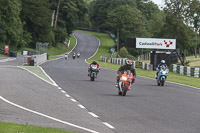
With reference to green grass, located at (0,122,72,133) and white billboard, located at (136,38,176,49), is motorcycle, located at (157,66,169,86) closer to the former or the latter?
green grass, located at (0,122,72,133)

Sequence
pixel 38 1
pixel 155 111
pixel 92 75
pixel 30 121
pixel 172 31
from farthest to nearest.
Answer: pixel 38 1 < pixel 172 31 < pixel 92 75 < pixel 155 111 < pixel 30 121

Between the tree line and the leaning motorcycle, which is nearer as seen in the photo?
the leaning motorcycle

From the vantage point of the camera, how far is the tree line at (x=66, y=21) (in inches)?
3376

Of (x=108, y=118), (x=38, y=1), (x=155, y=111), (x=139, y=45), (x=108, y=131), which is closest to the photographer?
(x=108, y=131)

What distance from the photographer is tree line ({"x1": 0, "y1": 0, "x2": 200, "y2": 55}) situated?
85750mm

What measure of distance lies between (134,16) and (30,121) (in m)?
114

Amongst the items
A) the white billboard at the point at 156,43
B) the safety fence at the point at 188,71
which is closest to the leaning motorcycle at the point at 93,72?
the safety fence at the point at 188,71

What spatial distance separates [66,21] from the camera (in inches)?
4793

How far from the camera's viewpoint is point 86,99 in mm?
16688

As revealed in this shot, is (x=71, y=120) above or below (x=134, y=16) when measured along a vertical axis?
below

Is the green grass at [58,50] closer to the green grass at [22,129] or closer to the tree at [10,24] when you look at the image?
the tree at [10,24]

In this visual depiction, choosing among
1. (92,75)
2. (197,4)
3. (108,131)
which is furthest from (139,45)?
(108,131)

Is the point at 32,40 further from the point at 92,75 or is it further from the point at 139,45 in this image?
the point at 92,75

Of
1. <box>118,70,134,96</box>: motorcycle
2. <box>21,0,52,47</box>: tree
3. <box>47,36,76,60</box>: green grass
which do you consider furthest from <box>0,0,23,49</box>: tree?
<box>118,70,134,96</box>: motorcycle
